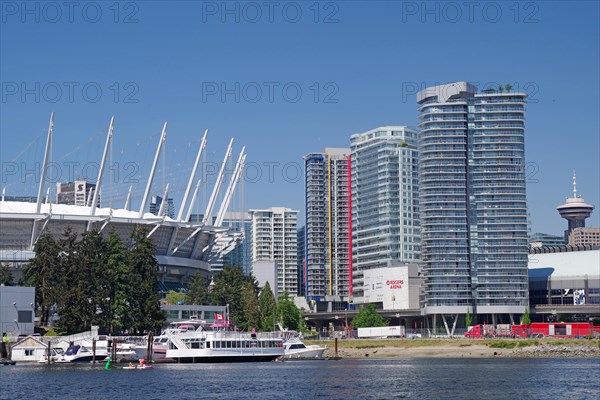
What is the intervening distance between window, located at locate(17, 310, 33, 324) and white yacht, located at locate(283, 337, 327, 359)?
1450 inches

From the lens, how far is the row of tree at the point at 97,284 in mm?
157875

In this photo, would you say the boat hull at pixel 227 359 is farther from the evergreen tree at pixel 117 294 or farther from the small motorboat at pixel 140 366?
the small motorboat at pixel 140 366

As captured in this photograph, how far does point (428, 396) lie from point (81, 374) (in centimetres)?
4560

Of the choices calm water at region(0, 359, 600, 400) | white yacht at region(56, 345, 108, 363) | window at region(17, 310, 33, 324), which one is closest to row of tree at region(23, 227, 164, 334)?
window at region(17, 310, 33, 324)

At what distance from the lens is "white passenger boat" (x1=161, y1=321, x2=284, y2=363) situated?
156750mm

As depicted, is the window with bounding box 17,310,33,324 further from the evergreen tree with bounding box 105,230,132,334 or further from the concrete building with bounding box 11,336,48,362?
the evergreen tree with bounding box 105,230,132,334

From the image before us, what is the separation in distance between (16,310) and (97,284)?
12.1m

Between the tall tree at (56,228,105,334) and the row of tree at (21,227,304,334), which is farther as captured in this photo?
the row of tree at (21,227,304,334)

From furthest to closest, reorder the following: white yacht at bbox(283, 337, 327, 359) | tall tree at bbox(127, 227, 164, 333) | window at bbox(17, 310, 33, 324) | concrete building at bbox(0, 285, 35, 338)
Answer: white yacht at bbox(283, 337, 327, 359) < tall tree at bbox(127, 227, 164, 333) < window at bbox(17, 310, 33, 324) < concrete building at bbox(0, 285, 35, 338)

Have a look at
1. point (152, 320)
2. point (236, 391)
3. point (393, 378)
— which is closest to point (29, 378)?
point (236, 391)

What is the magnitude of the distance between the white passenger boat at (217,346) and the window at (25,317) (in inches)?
770

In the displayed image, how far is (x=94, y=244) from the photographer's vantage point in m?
166

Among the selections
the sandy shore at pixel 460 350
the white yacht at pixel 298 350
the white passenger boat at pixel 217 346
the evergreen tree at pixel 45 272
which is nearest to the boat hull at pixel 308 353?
the white yacht at pixel 298 350

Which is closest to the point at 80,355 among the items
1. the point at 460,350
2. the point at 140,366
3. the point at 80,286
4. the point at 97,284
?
the point at 80,286
